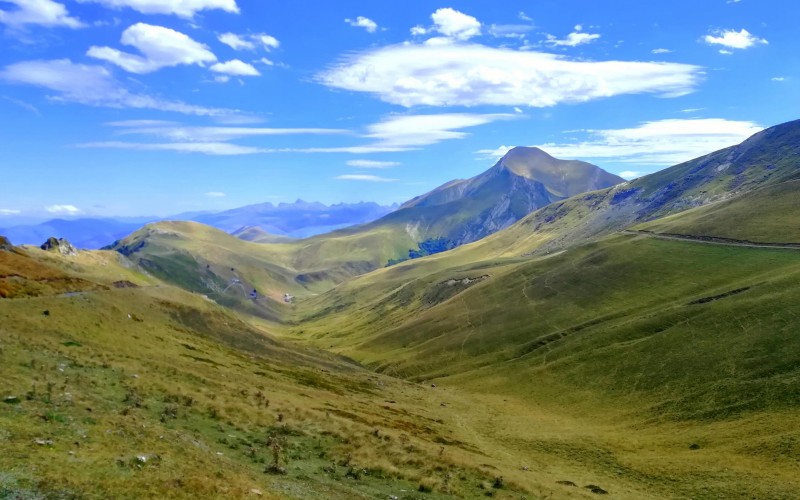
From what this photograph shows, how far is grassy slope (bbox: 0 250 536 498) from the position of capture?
21578 mm

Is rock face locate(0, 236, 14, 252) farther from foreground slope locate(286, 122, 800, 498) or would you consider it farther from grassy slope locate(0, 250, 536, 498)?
foreground slope locate(286, 122, 800, 498)

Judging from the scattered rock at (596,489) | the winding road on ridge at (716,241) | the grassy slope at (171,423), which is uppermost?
the winding road on ridge at (716,241)

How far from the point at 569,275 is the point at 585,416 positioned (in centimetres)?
7896

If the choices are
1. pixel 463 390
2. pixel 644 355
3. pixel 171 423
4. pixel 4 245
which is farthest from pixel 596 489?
pixel 4 245

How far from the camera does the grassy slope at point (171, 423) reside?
21.6m

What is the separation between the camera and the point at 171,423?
105ft

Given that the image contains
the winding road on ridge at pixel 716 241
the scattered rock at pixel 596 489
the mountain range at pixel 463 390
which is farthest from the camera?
the winding road on ridge at pixel 716 241

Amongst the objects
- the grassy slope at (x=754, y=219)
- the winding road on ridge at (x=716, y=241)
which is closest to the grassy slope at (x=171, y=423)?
the winding road on ridge at (x=716, y=241)

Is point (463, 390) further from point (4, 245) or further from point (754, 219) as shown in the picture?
point (754, 219)

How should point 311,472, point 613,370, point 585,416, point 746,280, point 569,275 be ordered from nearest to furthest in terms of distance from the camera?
point 311,472, point 585,416, point 613,370, point 746,280, point 569,275

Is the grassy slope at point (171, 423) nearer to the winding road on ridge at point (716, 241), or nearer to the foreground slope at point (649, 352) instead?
the foreground slope at point (649, 352)

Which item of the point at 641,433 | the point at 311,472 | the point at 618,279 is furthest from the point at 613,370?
the point at 311,472

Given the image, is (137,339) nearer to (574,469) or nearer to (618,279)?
(574,469)

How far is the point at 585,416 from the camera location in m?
79.8
